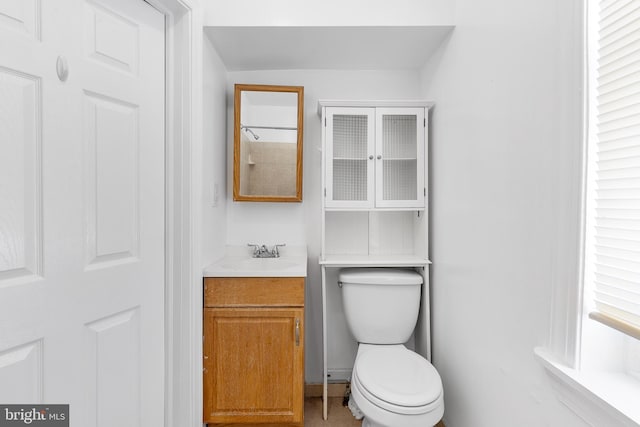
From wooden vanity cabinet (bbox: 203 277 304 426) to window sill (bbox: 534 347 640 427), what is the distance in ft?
3.34

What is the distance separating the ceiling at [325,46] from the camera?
158cm

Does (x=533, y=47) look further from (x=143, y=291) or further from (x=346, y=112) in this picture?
(x=143, y=291)

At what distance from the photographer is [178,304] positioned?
4.60ft

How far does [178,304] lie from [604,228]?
60.2 inches

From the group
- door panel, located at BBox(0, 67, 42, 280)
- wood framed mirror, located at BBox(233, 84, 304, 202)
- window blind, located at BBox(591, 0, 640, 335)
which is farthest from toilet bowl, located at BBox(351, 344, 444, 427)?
door panel, located at BBox(0, 67, 42, 280)

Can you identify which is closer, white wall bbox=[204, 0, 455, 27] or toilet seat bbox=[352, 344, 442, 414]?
toilet seat bbox=[352, 344, 442, 414]

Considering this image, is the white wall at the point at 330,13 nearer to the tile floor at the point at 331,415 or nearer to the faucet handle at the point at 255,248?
the faucet handle at the point at 255,248

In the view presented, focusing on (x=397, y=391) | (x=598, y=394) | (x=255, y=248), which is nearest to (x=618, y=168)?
(x=598, y=394)

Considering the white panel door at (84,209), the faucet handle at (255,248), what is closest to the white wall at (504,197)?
the faucet handle at (255,248)

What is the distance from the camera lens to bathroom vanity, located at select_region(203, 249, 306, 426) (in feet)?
4.91

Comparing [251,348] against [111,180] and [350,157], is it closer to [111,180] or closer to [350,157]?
[111,180]

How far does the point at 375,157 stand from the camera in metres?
1.82

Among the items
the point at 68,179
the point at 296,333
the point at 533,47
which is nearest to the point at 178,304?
the point at 296,333

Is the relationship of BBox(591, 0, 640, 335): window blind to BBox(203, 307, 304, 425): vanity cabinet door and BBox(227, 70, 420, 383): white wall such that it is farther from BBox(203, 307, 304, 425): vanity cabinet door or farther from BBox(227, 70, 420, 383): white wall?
BBox(227, 70, 420, 383): white wall
